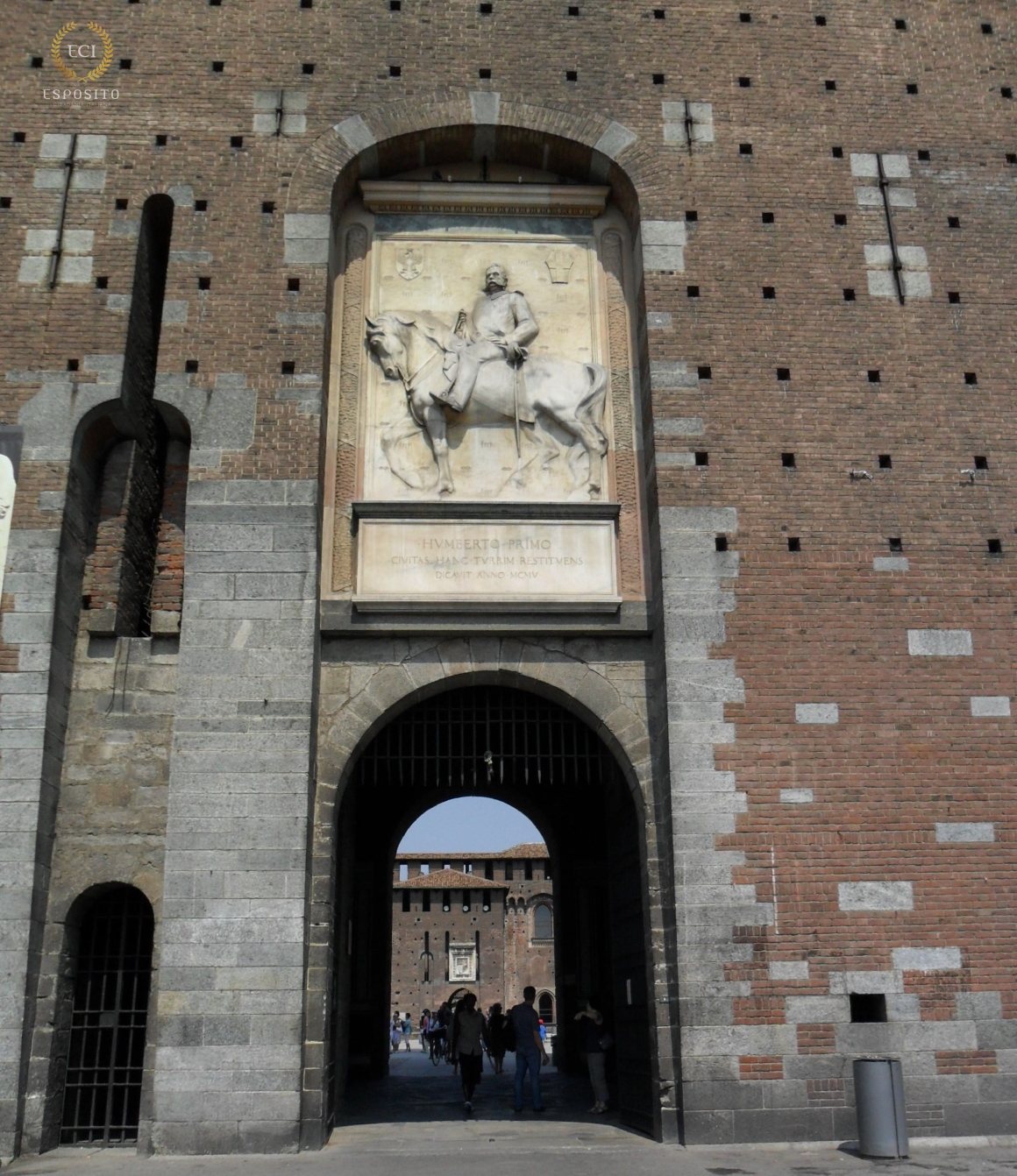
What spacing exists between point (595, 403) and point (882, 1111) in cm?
664

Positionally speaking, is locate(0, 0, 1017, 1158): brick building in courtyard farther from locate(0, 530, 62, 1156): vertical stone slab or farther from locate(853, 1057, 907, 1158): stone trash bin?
locate(853, 1057, 907, 1158): stone trash bin

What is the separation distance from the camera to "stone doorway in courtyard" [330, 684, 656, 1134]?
1136cm

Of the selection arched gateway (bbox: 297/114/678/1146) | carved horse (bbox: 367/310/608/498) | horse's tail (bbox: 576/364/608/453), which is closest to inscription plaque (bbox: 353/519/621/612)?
arched gateway (bbox: 297/114/678/1146)

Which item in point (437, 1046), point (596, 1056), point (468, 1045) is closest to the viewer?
point (596, 1056)

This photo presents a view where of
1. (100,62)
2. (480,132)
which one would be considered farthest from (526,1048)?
(100,62)

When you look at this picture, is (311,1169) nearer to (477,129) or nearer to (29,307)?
(29,307)

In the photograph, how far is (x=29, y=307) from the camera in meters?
11.2

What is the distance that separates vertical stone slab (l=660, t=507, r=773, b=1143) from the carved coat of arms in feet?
12.1

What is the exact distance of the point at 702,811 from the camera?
1007 cm

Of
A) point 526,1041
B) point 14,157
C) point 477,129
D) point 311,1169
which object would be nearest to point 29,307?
point 14,157

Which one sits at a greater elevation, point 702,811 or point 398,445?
point 398,445

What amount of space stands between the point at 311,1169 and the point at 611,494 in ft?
20.6

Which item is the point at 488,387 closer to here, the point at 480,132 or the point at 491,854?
the point at 480,132

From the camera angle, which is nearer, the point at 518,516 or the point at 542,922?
the point at 518,516
